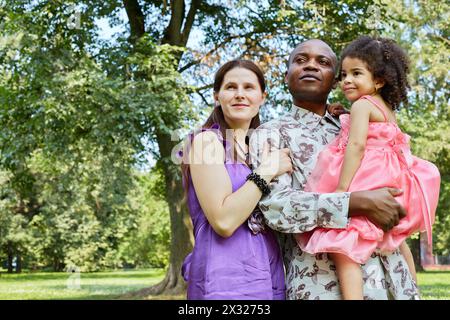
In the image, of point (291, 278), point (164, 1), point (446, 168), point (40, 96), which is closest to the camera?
point (291, 278)

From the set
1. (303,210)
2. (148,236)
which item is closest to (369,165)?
(303,210)

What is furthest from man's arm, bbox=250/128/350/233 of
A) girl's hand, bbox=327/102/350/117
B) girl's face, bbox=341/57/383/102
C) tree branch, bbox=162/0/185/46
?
tree branch, bbox=162/0/185/46

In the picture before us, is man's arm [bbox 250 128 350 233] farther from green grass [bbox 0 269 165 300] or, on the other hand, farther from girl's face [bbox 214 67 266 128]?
green grass [bbox 0 269 165 300]

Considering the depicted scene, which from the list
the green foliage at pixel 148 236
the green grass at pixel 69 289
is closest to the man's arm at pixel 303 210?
the green grass at pixel 69 289

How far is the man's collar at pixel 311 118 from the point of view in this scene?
3.01 meters

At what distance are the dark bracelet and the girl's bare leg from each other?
1.36 feet

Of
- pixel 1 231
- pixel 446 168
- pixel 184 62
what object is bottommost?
pixel 1 231

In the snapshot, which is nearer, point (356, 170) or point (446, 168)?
point (356, 170)

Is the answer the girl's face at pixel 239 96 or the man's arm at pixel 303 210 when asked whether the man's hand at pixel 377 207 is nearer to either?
the man's arm at pixel 303 210

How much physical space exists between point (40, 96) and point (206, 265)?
9.17 meters

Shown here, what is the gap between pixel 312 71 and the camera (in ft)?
9.59

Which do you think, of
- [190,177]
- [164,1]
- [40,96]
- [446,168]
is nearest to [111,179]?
[40,96]

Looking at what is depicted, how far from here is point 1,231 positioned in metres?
30.8
